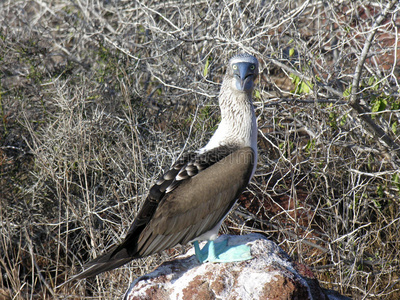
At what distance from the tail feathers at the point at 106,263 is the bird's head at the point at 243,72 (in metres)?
1.49

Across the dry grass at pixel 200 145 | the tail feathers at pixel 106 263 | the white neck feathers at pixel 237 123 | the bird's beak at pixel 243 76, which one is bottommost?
the dry grass at pixel 200 145

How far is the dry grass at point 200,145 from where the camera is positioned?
180 inches

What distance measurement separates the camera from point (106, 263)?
10.5 feet

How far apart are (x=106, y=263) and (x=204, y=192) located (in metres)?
0.83

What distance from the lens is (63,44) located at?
7430 millimetres

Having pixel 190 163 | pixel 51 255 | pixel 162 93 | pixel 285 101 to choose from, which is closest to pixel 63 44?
pixel 162 93

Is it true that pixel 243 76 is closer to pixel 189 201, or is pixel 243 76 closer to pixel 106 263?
pixel 189 201

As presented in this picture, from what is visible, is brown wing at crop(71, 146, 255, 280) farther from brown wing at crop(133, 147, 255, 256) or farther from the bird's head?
the bird's head

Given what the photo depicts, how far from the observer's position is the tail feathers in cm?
318

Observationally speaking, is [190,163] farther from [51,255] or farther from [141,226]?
[51,255]

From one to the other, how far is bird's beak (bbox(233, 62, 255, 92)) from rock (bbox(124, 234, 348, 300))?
1.20 meters

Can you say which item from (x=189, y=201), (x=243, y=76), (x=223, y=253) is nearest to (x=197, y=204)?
(x=189, y=201)

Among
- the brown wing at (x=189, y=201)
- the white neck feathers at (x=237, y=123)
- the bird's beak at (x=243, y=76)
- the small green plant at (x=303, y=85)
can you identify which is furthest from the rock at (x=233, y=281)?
the small green plant at (x=303, y=85)

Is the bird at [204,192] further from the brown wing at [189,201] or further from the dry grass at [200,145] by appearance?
the dry grass at [200,145]
